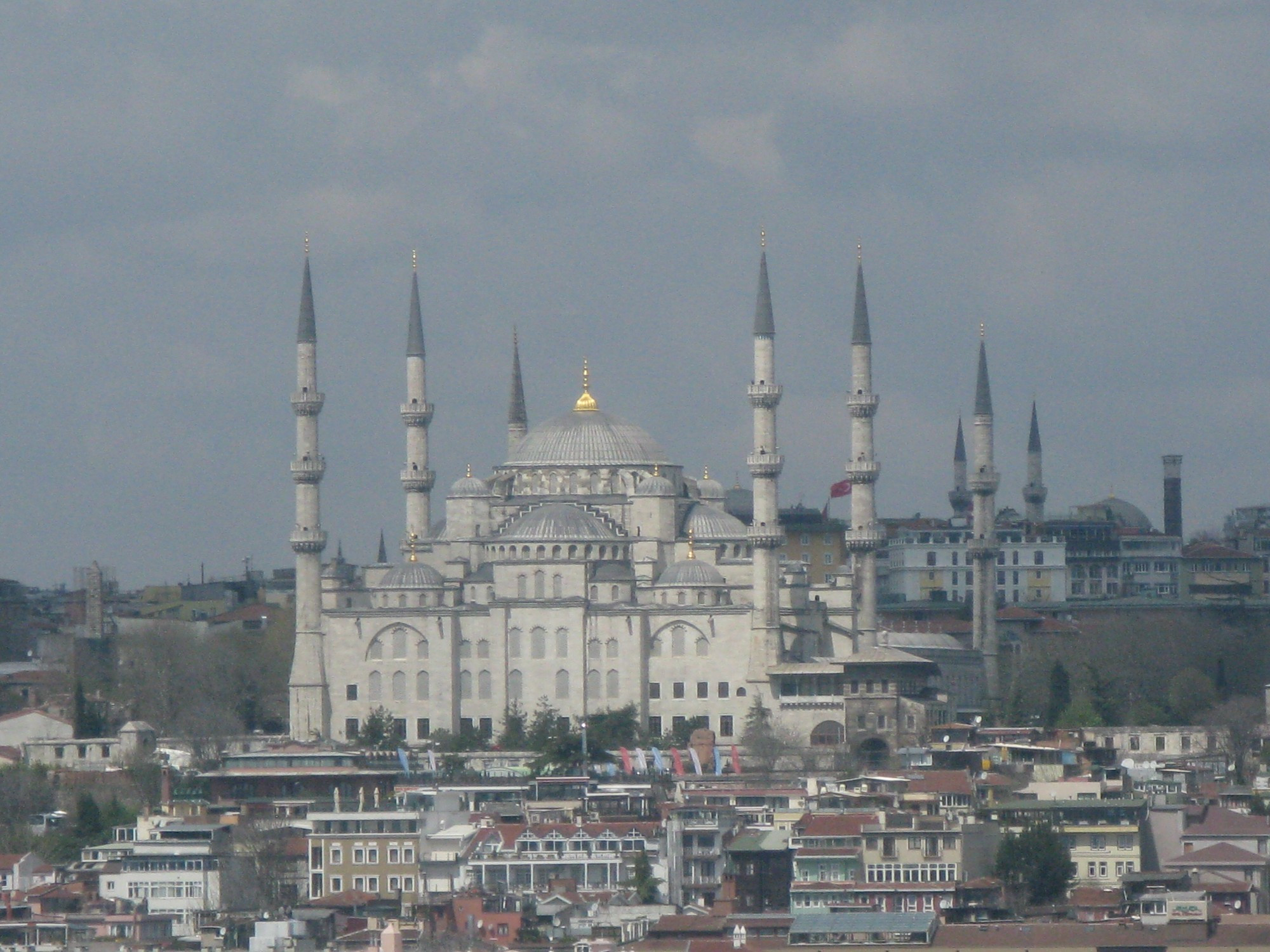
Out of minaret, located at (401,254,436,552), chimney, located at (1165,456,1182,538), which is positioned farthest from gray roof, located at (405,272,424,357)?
chimney, located at (1165,456,1182,538)

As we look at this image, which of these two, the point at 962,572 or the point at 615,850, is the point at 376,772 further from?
the point at 962,572

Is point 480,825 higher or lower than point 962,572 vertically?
lower

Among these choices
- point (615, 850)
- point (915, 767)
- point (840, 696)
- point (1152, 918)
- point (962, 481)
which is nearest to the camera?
point (1152, 918)

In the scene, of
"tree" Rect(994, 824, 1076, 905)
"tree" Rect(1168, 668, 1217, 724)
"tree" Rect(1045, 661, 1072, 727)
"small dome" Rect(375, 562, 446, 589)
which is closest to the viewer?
"tree" Rect(994, 824, 1076, 905)

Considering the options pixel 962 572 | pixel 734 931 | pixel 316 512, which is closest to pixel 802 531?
pixel 962 572

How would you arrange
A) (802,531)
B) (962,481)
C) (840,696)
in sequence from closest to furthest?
(840,696), (802,531), (962,481)

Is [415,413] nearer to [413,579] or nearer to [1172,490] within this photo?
[413,579]

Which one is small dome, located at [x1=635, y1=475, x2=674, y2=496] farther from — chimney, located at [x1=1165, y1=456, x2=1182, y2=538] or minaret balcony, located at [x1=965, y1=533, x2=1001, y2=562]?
A: chimney, located at [x1=1165, y1=456, x2=1182, y2=538]
